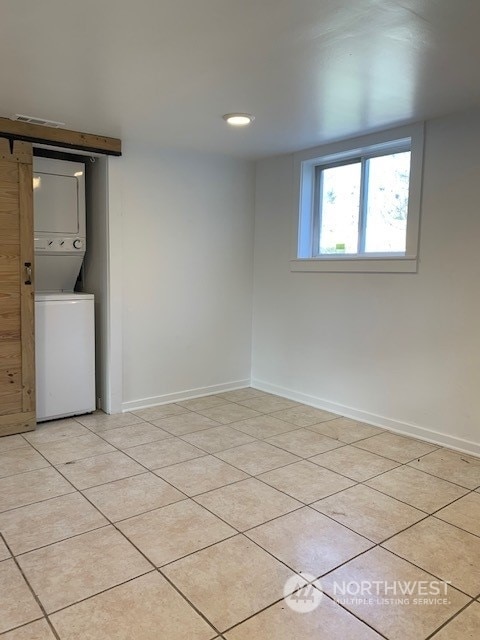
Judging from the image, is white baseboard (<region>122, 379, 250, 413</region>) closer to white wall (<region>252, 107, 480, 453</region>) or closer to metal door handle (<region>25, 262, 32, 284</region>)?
white wall (<region>252, 107, 480, 453</region>)

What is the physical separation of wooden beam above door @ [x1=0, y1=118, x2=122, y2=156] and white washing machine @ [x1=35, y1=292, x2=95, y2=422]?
109cm

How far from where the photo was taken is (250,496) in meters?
2.49

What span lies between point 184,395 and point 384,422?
1.73 m

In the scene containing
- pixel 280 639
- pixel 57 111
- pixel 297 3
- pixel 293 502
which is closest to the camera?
pixel 280 639

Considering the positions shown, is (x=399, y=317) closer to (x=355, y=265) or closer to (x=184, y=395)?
(x=355, y=265)

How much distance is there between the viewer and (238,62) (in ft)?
7.44

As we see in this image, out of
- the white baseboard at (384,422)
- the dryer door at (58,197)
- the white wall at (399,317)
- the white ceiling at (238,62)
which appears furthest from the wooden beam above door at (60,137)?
the white baseboard at (384,422)

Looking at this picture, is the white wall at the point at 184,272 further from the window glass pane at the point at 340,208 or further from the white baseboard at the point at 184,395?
the window glass pane at the point at 340,208

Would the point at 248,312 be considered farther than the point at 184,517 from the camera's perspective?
Yes

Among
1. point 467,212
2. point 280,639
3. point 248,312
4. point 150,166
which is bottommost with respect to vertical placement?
point 280,639

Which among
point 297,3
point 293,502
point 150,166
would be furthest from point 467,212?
point 150,166

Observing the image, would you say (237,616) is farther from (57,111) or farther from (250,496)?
(57,111)

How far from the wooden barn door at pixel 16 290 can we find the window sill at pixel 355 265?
7.07 ft

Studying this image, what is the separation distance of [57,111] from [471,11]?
2.36 m
